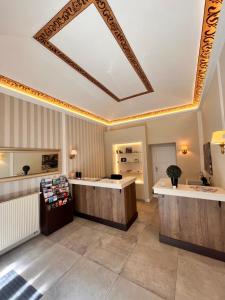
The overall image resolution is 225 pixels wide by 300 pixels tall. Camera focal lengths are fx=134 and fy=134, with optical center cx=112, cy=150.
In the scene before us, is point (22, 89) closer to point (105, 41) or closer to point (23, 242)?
point (105, 41)

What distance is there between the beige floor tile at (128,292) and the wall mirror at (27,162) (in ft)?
8.40

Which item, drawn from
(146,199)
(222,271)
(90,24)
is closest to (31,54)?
(90,24)

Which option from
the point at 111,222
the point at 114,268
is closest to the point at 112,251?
the point at 114,268

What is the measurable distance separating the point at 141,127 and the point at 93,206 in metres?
3.11

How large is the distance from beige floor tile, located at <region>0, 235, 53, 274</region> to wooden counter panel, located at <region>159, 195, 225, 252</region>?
2.28 m

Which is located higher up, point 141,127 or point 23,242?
point 141,127

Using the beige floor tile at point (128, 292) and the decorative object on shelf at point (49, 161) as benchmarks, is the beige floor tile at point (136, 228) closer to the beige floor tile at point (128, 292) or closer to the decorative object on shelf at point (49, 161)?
the beige floor tile at point (128, 292)

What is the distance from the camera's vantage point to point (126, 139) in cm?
518

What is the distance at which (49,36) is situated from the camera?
67.3 inches

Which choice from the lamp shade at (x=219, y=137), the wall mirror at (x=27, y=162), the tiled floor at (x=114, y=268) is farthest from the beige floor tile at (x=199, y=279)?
the wall mirror at (x=27, y=162)

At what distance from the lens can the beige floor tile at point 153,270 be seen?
1668 mm

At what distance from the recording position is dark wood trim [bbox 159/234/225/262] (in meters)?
2.06

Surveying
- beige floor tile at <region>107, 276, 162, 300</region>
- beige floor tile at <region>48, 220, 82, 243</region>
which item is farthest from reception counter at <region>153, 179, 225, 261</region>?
beige floor tile at <region>48, 220, 82, 243</region>

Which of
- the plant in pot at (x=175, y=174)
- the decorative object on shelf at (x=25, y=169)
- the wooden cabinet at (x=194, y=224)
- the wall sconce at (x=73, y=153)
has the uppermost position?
the wall sconce at (x=73, y=153)
